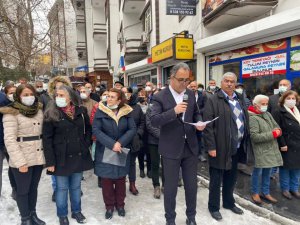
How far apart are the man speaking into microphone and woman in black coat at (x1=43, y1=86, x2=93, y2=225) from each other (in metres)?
1.08

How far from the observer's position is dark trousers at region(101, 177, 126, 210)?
12.2 feet

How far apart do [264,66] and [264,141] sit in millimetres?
4469

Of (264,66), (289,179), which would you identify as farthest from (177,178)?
(264,66)

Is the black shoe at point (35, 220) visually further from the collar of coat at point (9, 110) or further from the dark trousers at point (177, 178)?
the dark trousers at point (177, 178)

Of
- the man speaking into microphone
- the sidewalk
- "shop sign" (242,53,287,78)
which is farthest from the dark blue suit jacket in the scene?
"shop sign" (242,53,287,78)

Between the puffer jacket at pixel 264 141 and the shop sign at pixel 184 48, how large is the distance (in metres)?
6.67

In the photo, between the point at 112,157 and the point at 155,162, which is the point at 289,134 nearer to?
the point at 155,162

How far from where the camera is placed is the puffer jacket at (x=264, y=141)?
3.87m

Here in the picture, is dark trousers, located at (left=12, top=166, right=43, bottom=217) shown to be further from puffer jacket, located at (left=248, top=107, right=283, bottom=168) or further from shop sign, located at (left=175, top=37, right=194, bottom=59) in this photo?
shop sign, located at (left=175, top=37, right=194, bottom=59)

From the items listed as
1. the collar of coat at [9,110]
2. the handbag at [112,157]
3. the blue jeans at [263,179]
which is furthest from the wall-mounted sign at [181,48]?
the collar of coat at [9,110]

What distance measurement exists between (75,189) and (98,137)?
0.82 m

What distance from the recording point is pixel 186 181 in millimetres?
3404

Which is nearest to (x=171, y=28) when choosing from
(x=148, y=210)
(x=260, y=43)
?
(x=260, y=43)

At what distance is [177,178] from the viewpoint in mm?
3375
